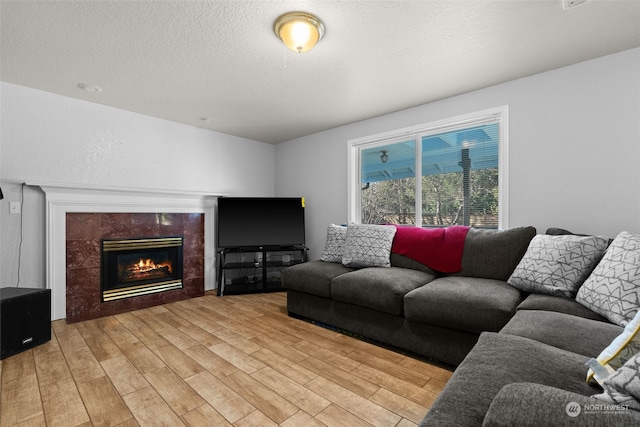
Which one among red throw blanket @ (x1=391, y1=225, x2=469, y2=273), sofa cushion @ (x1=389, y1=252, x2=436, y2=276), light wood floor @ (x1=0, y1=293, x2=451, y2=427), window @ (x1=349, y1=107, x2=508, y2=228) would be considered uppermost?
window @ (x1=349, y1=107, x2=508, y2=228)

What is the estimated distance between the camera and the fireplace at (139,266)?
3301mm

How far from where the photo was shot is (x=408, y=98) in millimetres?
3160

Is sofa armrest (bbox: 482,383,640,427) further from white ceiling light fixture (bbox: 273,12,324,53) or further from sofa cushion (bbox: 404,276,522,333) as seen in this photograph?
white ceiling light fixture (bbox: 273,12,324,53)

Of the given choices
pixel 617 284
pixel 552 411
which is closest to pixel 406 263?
pixel 617 284

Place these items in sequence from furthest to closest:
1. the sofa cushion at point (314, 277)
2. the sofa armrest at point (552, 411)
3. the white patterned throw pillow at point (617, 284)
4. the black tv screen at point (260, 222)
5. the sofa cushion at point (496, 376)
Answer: the black tv screen at point (260, 222), the sofa cushion at point (314, 277), the white patterned throw pillow at point (617, 284), the sofa cushion at point (496, 376), the sofa armrest at point (552, 411)

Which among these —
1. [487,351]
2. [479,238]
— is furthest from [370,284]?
[487,351]

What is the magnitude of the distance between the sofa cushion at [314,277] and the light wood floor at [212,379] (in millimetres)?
358

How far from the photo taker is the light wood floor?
1.58m

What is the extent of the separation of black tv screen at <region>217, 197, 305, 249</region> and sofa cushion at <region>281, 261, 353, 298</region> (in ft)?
3.63

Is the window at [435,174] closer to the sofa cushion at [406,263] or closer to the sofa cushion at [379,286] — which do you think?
the sofa cushion at [406,263]

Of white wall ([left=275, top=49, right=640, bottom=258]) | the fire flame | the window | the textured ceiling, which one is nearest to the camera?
the textured ceiling

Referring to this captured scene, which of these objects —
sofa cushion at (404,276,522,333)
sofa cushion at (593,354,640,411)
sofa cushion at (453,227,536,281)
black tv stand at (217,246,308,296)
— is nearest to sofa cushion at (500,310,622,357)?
sofa cushion at (404,276,522,333)

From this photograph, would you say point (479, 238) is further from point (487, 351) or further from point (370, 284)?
point (487, 351)

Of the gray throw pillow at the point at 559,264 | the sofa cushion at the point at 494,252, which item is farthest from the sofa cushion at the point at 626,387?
the sofa cushion at the point at 494,252
